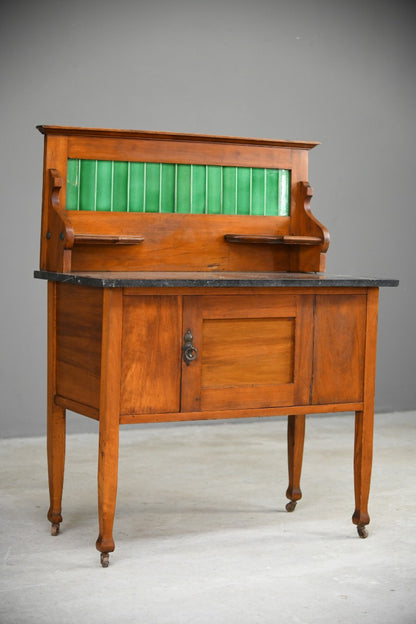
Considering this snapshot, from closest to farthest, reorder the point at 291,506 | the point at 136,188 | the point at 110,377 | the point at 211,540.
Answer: the point at 110,377
the point at 211,540
the point at 136,188
the point at 291,506

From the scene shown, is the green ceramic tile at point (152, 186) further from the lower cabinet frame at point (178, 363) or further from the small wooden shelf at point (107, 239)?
the lower cabinet frame at point (178, 363)

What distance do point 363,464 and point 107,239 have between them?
1278mm

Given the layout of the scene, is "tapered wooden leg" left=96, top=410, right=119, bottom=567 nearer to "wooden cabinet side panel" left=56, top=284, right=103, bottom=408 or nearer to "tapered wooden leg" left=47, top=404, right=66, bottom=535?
"wooden cabinet side panel" left=56, top=284, right=103, bottom=408

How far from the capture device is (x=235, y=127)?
5.91 m

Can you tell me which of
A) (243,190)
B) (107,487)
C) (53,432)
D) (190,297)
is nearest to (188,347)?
(190,297)

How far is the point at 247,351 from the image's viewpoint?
11.1ft

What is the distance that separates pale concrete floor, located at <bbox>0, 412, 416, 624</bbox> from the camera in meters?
2.87

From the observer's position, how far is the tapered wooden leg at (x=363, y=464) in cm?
362

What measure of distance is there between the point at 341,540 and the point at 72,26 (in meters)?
3.35

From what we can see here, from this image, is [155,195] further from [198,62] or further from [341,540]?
[198,62]

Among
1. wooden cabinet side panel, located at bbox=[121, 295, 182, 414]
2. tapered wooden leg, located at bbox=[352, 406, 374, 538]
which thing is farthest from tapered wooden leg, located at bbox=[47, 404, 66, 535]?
tapered wooden leg, located at bbox=[352, 406, 374, 538]

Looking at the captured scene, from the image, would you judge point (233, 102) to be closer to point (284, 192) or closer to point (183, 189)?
point (284, 192)

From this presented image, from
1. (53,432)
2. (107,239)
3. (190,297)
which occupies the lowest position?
(53,432)

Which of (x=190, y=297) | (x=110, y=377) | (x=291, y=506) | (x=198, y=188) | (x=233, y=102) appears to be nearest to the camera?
(x=110, y=377)
